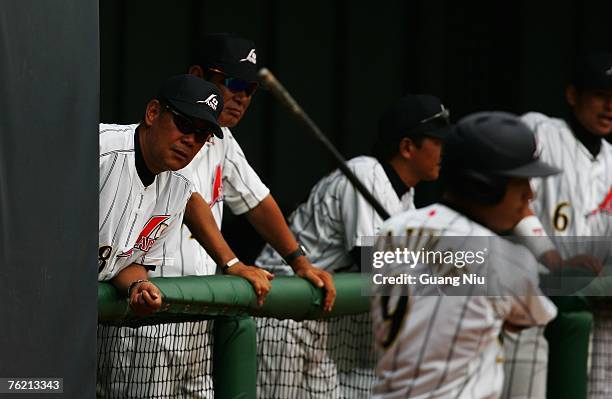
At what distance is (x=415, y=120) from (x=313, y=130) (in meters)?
0.80

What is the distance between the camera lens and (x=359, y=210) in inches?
165

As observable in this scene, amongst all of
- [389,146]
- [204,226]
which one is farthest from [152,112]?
[389,146]

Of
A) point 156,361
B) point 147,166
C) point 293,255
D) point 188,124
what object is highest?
point 188,124

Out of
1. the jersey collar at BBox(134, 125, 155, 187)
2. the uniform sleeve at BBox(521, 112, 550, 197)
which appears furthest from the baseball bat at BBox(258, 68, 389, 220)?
the uniform sleeve at BBox(521, 112, 550, 197)

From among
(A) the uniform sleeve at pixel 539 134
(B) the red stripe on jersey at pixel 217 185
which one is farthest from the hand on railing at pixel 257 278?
(A) the uniform sleeve at pixel 539 134

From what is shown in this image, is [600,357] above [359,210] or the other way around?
the other way around

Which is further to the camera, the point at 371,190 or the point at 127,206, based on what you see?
the point at 371,190

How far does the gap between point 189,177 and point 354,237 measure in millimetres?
675

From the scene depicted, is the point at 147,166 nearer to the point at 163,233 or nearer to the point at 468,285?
the point at 163,233

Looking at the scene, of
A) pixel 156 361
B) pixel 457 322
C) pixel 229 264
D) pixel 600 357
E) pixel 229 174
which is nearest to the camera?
pixel 457 322

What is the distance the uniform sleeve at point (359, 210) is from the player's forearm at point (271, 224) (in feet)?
0.84

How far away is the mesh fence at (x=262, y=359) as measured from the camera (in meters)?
3.28

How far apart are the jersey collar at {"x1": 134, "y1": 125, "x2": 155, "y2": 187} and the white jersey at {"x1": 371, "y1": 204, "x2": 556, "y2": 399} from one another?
3.29 ft

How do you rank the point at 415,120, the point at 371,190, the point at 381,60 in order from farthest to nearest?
the point at 381,60, the point at 415,120, the point at 371,190
